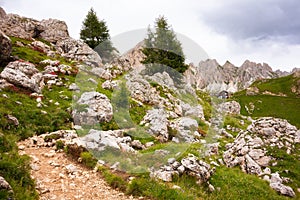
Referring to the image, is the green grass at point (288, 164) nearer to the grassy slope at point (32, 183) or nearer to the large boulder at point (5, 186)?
the grassy slope at point (32, 183)

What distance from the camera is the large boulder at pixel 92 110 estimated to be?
1997cm

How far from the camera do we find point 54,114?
785 inches

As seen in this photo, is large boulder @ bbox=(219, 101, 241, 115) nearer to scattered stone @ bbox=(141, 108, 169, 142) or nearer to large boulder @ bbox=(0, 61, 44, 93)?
scattered stone @ bbox=(141, 108, 169, 142)

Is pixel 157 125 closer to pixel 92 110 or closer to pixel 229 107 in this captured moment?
pixel 92 110

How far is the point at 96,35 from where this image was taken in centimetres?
5756

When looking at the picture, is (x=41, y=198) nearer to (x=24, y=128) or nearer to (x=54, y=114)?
(x=24, y=128)

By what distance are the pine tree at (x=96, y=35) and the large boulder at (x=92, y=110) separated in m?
34.9

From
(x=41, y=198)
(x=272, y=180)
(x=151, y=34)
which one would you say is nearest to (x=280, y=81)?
(x=151, y=34)

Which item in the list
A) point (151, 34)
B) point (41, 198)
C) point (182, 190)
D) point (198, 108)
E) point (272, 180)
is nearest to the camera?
point (41, 198)

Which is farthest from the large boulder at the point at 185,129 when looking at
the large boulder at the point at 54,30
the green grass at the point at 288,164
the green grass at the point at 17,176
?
the large boulder at the point at 54,30

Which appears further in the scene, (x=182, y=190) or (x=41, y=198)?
(x=182, y=190)

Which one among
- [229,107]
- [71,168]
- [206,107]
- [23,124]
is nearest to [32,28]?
[206,107]

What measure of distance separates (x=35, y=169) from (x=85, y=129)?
21.2 feet

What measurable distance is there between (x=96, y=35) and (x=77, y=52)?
40.7 feet
